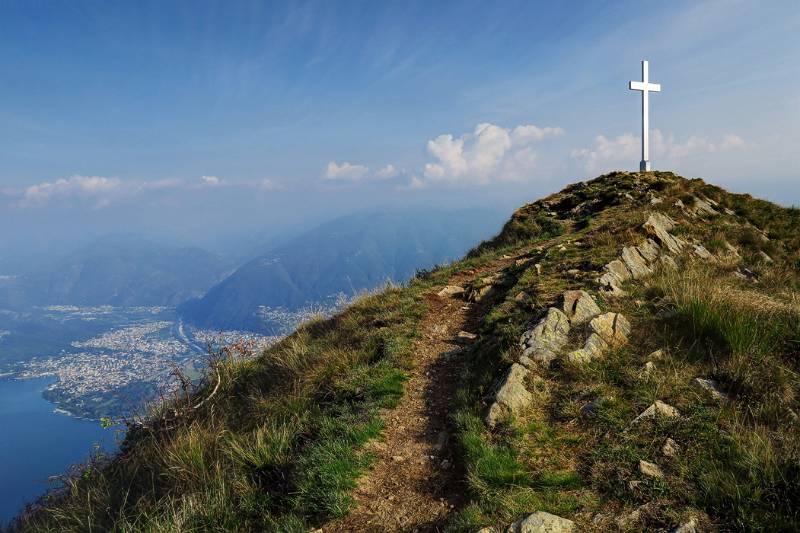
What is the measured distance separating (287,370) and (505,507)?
24.5 ft

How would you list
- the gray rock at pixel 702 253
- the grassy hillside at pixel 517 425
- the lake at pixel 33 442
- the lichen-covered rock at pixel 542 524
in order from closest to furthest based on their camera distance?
the lichen-covered rock at pixel 542 524 < the grassy hillside at pixel 517 425 < the gray rock at pixel 702 253 < the lake at pixel 33 442

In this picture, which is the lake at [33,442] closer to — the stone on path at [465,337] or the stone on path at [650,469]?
the stone on path at [465,337]

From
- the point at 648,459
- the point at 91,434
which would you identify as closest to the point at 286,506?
the point at 648,459

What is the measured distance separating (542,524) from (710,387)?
374cm

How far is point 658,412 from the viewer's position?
5902 mm

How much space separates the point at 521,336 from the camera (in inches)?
331

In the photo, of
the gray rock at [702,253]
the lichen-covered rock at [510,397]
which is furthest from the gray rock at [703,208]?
the lichen-covered rock at [510,397]

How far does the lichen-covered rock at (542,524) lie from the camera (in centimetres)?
443

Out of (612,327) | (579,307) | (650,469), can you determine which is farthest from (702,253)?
(650,469)

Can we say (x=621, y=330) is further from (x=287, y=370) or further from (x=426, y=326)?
(x=287, y=370)

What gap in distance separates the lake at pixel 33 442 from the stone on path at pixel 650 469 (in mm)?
58765

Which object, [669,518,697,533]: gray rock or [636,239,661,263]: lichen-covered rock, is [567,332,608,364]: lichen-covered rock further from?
[636,239,661,263]: lichen-covered rock

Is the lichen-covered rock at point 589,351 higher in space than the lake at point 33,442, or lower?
higher

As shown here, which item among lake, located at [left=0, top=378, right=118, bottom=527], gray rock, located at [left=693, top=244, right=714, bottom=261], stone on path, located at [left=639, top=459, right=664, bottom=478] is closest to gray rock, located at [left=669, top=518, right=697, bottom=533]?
stone on path, located at [left=639, top=459, right=664, bottom=478]
